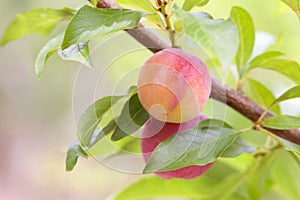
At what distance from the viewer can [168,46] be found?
0.56 metres

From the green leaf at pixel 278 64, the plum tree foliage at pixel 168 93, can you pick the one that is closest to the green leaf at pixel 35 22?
the plum tree foliage at pixel 168 93

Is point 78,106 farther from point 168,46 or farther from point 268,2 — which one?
point 268,2

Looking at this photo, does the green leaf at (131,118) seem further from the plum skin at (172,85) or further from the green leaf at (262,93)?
the green leaf at (262,93)

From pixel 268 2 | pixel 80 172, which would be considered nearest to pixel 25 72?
pixel 80 172

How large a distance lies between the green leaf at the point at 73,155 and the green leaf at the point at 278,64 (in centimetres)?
26

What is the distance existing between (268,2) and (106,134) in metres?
1.17

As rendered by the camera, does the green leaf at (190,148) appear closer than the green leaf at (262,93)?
Yes

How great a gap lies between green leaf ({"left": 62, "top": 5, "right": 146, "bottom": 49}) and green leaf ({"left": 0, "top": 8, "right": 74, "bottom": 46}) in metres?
0.20

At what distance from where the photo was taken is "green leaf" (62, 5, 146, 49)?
46cm

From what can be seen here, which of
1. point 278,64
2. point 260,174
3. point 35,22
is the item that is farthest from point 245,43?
point 35,22

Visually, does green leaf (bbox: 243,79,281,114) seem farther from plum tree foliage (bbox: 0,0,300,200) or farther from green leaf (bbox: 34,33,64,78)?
green leaf (bbox: 34,33,64,78)

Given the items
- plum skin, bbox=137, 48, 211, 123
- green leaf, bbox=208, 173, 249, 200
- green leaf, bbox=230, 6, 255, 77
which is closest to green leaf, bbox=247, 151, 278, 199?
green leaf, bbox=208, 173, 249, 200

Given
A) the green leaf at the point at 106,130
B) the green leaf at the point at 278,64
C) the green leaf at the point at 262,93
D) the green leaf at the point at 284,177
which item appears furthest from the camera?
the green leaf at the point at 284,177

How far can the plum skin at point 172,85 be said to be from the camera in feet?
1.61
